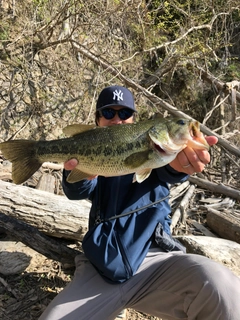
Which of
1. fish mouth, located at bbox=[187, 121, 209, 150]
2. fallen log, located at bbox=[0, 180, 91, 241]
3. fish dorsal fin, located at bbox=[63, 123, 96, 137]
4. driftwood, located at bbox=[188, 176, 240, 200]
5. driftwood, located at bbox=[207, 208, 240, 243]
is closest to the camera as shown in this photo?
fish mouth, located at bbox=[187, 121, 209, 150]

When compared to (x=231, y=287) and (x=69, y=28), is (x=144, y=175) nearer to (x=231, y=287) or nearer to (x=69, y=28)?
(x=231, y=287)

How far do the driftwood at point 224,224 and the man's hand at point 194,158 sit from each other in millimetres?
2746

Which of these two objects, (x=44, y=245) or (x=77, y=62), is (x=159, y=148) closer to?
(x=44, y=245)

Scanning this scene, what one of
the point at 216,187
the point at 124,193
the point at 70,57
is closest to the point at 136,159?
the point at 124,193

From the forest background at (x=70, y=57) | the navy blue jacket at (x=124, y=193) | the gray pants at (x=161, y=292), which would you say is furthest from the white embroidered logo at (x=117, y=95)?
the forest background at (x=70, y=57)

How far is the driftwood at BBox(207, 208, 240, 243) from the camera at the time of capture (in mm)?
4602

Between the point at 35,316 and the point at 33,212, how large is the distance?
1243mm

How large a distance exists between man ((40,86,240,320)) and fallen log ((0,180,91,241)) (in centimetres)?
115

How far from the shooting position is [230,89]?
7.82 meters

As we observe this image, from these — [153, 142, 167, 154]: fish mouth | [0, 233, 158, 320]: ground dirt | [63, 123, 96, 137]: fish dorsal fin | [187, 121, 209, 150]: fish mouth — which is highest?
[63, 123, 96, 137]: fish dorsal fin

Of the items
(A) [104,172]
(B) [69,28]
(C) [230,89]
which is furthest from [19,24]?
(A) [104,172]

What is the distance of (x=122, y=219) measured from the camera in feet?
8.55

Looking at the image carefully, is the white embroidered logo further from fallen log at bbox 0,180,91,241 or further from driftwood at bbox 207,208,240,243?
driftwood at bbox 207,208,240,243

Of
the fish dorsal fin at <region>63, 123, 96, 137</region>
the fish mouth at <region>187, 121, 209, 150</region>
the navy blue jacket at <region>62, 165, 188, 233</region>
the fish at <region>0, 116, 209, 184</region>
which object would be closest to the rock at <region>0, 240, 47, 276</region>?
the navy blue jacket at <region>62, 165, 188, 233</region>
